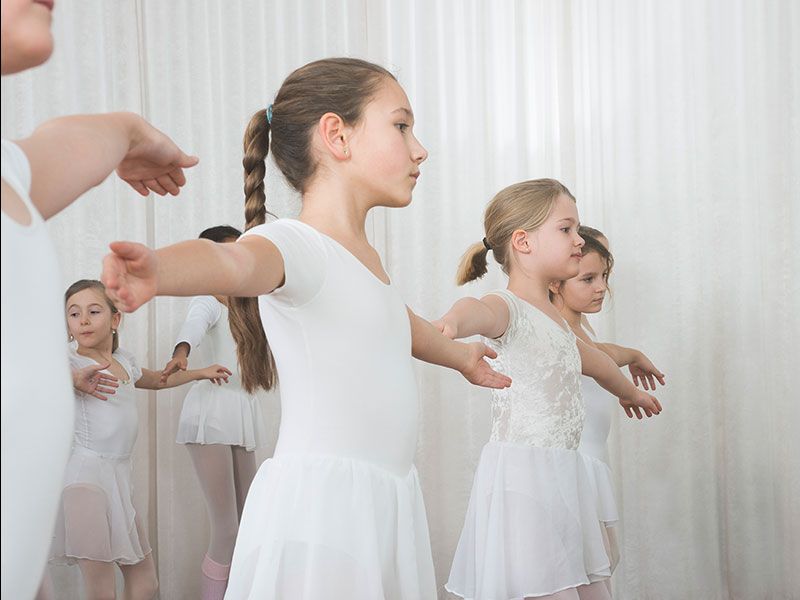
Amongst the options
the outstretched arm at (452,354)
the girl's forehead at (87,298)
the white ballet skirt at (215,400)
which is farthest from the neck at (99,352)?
the outstretched arm at (452,354)

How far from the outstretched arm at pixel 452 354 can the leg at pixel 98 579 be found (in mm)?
1833

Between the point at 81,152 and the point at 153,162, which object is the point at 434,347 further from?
the point at 81,152

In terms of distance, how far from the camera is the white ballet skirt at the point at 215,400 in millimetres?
3594

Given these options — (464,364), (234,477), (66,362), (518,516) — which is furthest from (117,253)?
(234,477)

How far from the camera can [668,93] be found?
403 centimetres

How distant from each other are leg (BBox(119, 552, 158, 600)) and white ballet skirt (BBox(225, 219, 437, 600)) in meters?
2.01

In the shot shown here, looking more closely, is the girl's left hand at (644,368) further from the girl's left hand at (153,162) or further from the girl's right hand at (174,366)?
the girl's left hand at (153,162)

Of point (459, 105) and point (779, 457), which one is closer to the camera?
point (779, 457)

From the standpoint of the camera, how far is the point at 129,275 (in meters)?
0.98

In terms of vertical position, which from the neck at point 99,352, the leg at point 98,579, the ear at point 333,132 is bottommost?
the leg at point 98,579

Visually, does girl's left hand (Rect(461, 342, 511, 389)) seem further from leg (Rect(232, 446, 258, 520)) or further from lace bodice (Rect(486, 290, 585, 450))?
leg (Rect(232, 446, 258, 520))

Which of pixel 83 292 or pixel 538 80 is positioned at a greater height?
pixel 538 80

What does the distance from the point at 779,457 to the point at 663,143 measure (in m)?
1.34

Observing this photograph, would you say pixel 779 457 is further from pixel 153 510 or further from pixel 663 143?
pixel 153 510
